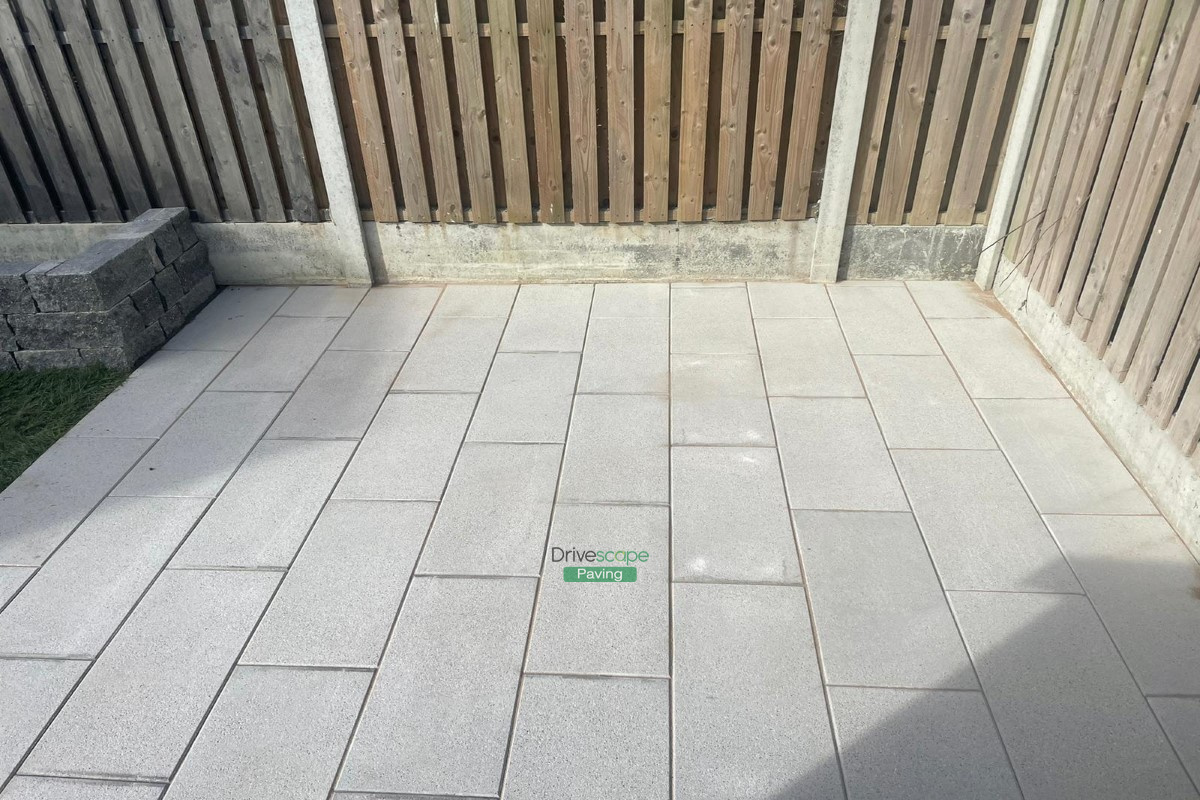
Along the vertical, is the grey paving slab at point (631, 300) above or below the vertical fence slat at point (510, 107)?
below

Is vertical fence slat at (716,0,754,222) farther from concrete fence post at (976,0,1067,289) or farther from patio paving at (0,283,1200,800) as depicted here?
concrete fence post at (976,0,1067,289)

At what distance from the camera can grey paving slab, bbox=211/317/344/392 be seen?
3771 millimetres

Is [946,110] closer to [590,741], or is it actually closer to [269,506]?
[590,741]

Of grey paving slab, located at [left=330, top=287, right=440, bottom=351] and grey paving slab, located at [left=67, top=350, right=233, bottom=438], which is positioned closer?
grey paving slab, located at [left=67, top=350, right=233, bottom=438]

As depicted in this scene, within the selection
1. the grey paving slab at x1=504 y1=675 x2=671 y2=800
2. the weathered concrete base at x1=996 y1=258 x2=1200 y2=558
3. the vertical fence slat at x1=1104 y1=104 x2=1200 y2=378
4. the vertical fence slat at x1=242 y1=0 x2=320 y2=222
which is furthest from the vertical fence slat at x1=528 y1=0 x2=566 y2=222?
the grey paving slab at x1=504 y1=675 x2=671 y2=800

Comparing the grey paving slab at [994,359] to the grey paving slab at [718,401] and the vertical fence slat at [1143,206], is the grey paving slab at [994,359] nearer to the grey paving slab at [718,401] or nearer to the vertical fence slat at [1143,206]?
the vertical fence slat at [1143,206]

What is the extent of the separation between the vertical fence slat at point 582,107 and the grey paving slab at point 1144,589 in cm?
288

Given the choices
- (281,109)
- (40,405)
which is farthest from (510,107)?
(40,405)

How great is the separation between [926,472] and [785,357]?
40.5 inches

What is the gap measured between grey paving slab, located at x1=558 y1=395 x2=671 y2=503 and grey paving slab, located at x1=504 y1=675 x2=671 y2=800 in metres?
0.85

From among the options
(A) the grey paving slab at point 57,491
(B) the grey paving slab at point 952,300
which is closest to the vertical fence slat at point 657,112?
(B) the grey paving slab at point 952,300

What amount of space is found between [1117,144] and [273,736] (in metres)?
3.87

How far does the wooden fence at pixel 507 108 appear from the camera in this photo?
12.9ft

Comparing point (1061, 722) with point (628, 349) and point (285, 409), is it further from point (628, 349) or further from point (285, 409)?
point (285, 409)
